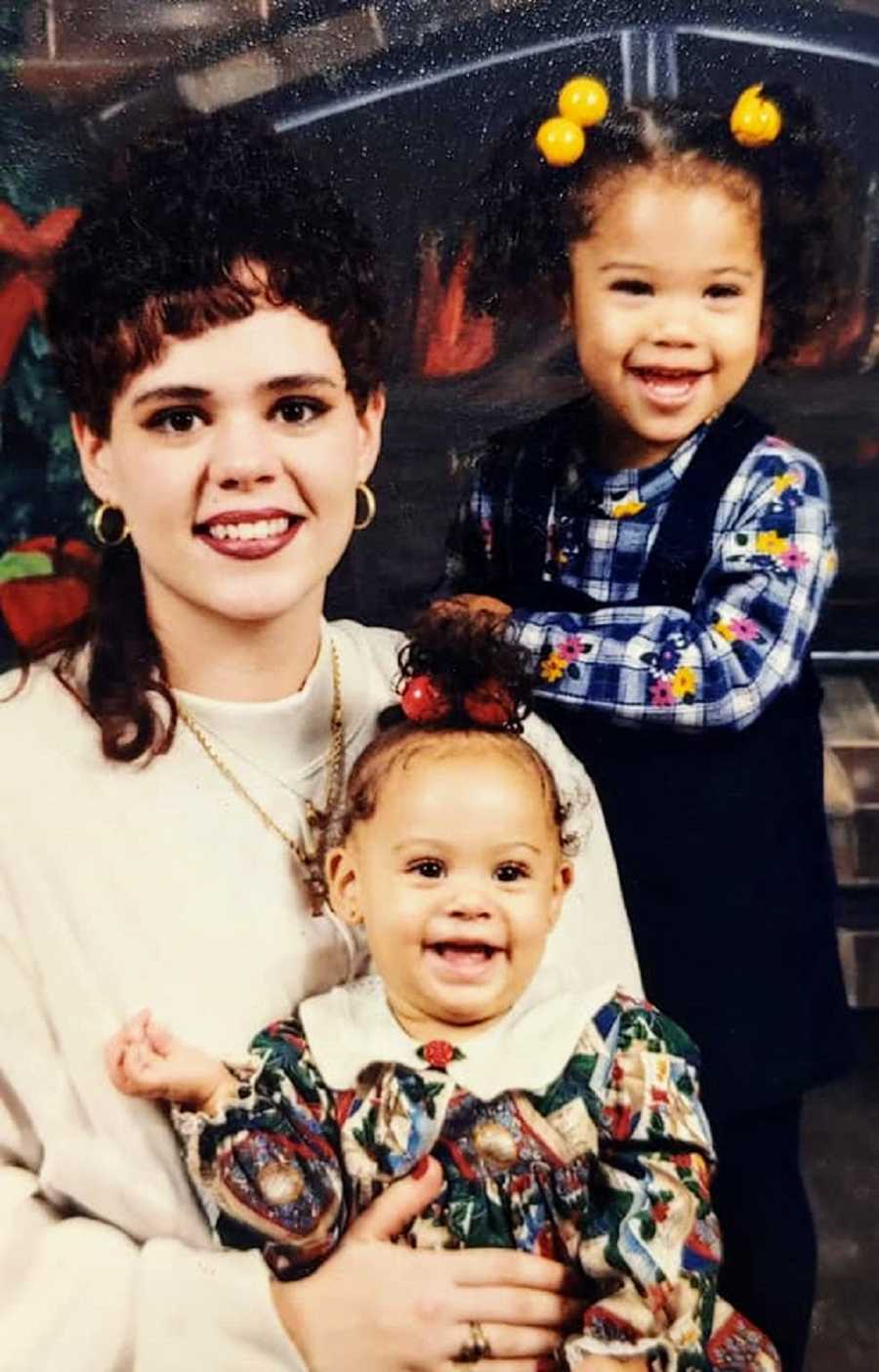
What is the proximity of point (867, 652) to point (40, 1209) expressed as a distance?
41.3 inches

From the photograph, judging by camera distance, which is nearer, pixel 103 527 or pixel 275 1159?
pixel 275 1159

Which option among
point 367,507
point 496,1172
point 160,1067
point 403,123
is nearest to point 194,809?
point 160,1067

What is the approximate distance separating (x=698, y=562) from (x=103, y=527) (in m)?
0.63

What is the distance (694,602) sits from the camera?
1.54 m

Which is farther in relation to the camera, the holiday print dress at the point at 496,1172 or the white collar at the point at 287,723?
the white collar at the point at 287,723

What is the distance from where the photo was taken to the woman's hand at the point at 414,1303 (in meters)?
1.48

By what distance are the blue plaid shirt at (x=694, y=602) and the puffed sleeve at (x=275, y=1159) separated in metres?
0.47

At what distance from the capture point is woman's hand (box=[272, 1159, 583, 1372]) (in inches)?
58.4

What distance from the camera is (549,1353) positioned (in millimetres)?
1506

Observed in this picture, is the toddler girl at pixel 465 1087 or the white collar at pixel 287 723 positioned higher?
the white collar at pixel 287 723

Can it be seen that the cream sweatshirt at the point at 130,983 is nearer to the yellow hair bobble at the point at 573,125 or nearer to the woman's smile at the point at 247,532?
the woman's smile at the point at 247,532

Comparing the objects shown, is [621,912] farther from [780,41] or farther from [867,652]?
[780,41]

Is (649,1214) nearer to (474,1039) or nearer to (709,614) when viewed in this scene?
(474,1039)

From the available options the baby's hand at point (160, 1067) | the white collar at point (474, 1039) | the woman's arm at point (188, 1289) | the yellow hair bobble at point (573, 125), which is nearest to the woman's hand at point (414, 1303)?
the woman's arm at point (188, 1289)
